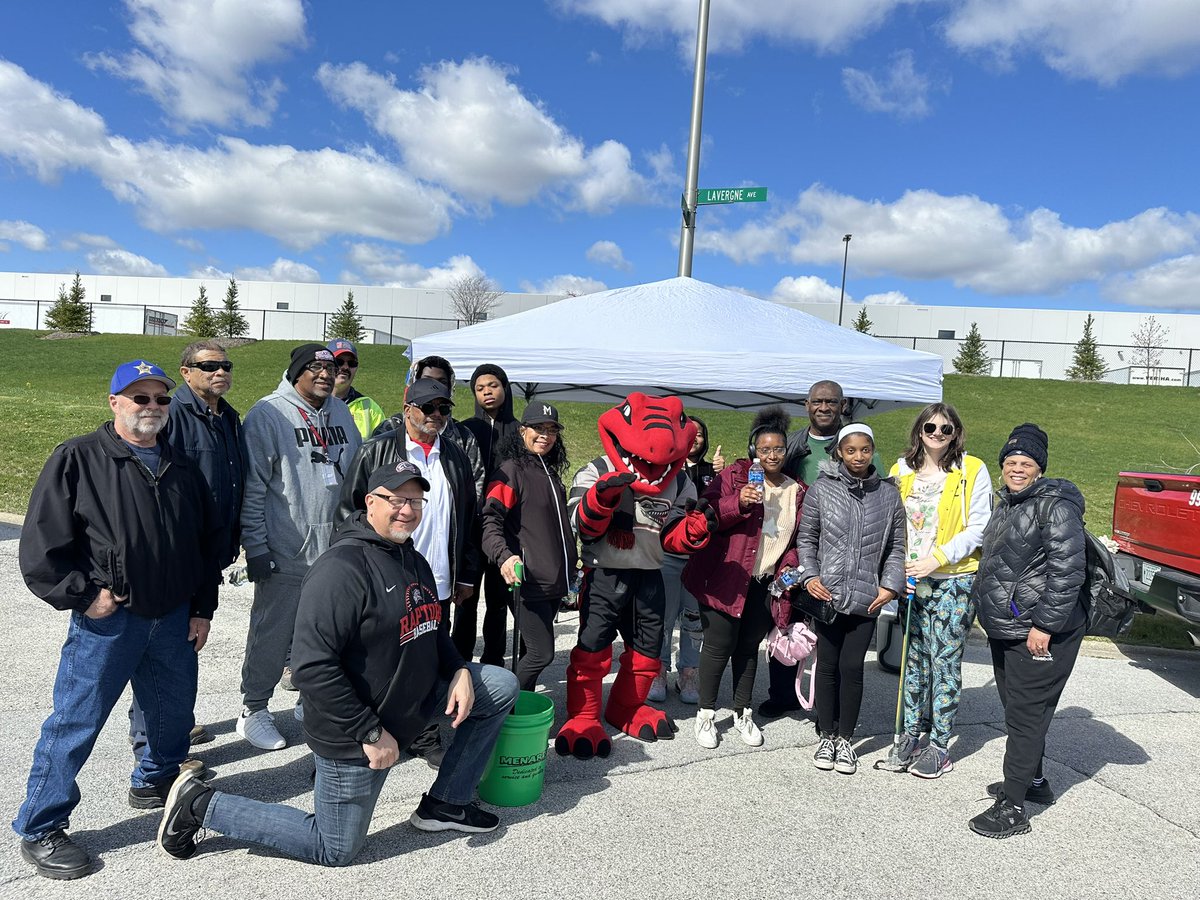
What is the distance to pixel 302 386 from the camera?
4.14m

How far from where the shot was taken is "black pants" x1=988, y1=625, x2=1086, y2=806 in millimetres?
3623

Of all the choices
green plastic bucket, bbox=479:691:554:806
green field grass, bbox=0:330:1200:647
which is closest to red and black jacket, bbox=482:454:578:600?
green plastic bucket, bbox=479:691:554:806

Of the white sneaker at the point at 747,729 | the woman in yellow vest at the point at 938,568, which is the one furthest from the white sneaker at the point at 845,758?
the white sneaker at the point at 747,729

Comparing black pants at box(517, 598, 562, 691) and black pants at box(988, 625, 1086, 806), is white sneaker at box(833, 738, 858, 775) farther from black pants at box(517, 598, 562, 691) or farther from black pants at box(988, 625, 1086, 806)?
Answer: black pants at box(517, 598, 562, 691)

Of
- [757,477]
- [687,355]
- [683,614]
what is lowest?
[683,614]

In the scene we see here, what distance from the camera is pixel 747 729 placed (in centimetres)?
448

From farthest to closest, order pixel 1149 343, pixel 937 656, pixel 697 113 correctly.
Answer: pixel 1149 343 < pixel 697 113 < pixel 937 656

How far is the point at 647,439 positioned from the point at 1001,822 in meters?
2.41

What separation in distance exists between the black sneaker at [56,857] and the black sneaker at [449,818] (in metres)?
1.19

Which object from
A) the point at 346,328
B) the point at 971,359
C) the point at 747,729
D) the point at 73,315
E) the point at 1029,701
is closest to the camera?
the point at 1029,701

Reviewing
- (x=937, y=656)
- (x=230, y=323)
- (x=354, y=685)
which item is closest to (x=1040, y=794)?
(x=937, y=656)

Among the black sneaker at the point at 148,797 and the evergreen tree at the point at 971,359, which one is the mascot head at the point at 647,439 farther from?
the evergreen tree at the point at 971,359

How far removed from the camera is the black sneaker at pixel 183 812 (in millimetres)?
2906

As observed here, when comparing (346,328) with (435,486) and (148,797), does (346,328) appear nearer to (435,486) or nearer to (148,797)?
(435,486)
